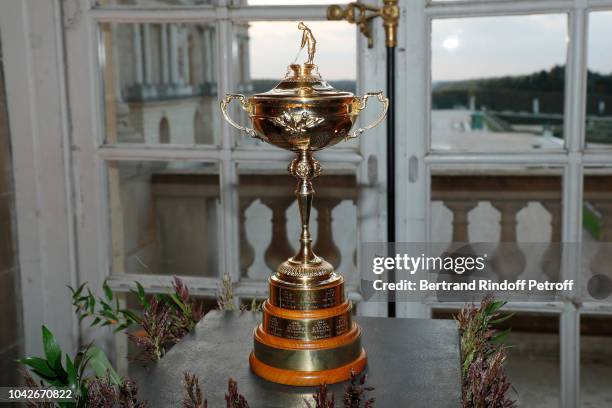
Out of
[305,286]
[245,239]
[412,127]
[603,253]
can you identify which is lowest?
[245,239]

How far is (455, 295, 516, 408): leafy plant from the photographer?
1.11 metres

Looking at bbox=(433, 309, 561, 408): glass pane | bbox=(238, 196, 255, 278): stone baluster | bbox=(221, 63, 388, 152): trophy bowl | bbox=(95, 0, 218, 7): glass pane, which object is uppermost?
bbox=(95, 0, 218, 7): glass pane

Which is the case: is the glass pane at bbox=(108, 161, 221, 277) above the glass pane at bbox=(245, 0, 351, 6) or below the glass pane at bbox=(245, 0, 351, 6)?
below

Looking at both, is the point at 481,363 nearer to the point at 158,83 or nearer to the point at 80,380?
the point at 80,380

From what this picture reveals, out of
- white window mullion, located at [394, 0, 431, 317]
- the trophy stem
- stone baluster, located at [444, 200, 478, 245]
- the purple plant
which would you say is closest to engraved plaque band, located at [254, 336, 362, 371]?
the trophy stem

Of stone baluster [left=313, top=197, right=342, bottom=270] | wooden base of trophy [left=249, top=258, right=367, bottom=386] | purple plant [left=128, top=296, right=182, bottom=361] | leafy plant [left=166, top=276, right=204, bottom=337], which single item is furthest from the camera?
stone baluster [left=313, top=197, right=342, bottom=270]

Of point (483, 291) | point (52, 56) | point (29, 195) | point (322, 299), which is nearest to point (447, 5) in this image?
point (483, 291)

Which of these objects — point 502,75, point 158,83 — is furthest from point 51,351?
point 502,75

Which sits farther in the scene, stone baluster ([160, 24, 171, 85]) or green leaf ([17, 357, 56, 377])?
stone baluster ([160, 24, 171, 85])

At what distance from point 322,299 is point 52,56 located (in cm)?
116

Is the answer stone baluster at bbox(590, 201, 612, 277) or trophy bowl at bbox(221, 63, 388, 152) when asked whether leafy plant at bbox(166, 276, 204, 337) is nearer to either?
trophy bowl at bbox(221, 63, 388, 152)

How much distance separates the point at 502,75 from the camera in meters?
3.71

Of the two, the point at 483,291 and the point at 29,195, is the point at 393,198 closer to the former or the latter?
the point at 483,291

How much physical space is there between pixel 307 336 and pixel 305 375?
0.21ft
